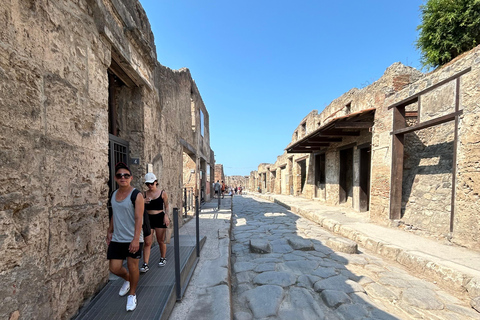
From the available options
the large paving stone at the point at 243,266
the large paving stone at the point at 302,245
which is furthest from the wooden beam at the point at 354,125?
the large paving stone at the point at 243,266

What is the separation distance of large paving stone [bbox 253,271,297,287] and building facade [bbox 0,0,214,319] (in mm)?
1933

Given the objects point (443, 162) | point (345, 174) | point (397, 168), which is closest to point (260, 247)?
point (397, 168)

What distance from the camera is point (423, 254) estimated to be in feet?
11.4

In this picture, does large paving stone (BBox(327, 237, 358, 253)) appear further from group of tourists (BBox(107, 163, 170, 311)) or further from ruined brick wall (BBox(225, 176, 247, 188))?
ruined brick wall (BBox(225, 176, 247, 188))

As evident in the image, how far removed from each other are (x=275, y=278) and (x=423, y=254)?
8.47ft

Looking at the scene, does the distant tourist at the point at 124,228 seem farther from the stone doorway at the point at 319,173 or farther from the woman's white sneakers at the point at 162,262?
the stone doorway at the point at 319,173

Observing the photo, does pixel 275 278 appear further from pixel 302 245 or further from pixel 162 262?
pixel 162 262

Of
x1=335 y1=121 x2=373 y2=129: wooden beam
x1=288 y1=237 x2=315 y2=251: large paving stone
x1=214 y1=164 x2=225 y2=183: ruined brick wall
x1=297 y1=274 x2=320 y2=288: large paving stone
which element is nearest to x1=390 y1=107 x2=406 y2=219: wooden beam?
x1=335 y1=121 x2=373 y2=129: wooden beam

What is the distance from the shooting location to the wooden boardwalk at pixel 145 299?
1739 mm

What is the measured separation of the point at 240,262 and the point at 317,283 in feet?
4.25

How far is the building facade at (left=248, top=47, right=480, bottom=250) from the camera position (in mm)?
3846

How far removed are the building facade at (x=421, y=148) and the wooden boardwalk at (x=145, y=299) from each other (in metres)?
5.05

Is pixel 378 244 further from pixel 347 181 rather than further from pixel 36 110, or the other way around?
pixel 347 181

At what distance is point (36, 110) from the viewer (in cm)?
148
